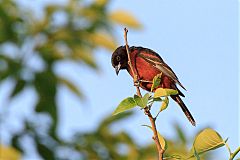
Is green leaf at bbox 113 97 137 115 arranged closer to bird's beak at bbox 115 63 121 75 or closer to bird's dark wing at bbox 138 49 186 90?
bird's dark wing at bbox 138 49 186 90

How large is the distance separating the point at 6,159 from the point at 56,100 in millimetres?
788

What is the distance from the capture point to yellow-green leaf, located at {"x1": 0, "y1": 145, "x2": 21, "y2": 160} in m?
4.96

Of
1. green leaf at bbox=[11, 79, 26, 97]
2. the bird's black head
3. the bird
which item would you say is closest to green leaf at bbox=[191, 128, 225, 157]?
the bird

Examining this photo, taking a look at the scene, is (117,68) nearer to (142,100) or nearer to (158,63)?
(158,63)

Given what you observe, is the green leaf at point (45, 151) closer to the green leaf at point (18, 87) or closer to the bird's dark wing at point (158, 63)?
the green leaf at point (18, 87)

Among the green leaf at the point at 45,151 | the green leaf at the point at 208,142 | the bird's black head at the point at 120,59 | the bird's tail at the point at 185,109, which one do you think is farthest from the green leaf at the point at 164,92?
the green leaf at the point at 45,151

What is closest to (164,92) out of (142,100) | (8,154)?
(142,100)

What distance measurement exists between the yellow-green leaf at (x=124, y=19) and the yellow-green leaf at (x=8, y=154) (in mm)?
1655

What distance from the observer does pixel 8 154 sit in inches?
197

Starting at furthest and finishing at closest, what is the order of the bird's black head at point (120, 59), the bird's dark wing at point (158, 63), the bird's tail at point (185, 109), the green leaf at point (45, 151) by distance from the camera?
the green leaf at point (45, 151) < the bird's black head at point (120, 59) < the bird's dark wing at point (158, 63) < the bird's tail at point (185, 109)

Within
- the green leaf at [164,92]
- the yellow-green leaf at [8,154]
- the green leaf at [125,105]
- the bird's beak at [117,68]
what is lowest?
the green leaf at [125,105]

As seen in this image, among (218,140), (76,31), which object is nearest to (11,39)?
(76,31)

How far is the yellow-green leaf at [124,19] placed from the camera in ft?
19.4

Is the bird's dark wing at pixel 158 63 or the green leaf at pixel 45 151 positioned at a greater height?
the bird's dark wing at pixel 158 63
